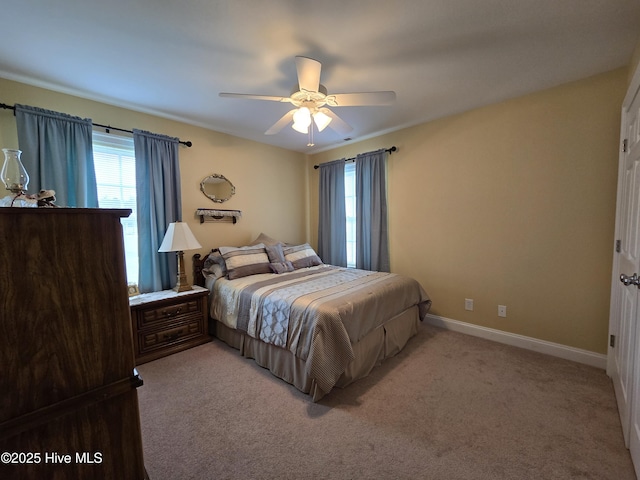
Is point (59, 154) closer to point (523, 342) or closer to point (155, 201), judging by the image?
point (155, 201)

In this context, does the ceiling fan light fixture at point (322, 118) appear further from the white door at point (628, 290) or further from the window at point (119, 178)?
the window at point (119, 178)

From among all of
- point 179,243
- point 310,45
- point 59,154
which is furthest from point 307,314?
point 59,154

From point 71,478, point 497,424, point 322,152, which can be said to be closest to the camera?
point 71,478

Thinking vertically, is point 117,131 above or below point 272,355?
above

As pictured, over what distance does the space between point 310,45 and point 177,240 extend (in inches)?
86.7

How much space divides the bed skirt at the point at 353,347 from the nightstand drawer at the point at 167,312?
358 mm

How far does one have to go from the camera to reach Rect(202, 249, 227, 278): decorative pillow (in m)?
3.11

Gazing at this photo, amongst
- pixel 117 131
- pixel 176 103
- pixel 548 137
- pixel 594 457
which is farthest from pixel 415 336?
pixel 117 131

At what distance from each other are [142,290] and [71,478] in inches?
91.2

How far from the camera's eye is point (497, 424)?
66.7 inches

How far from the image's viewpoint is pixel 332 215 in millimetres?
4199

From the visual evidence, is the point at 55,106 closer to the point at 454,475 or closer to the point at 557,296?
the point at 454,475

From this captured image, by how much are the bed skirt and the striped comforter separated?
0.35 feet

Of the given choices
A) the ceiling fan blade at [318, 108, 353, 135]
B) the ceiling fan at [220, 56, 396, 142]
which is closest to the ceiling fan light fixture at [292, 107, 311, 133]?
the ceiling fan at [220, 56, 396, 142]
